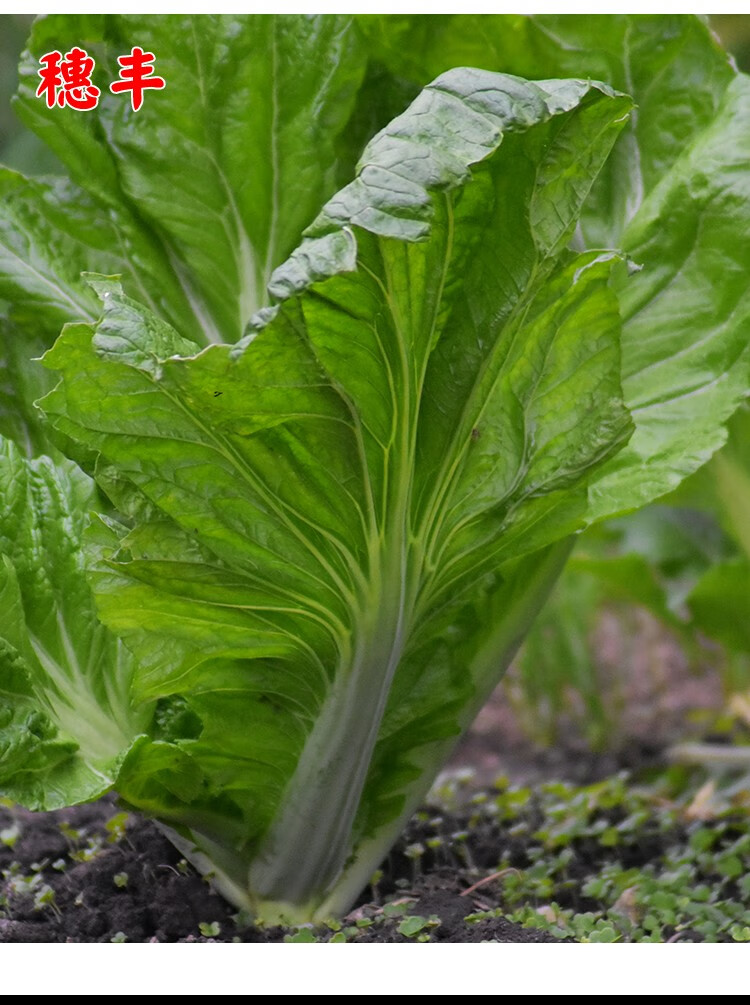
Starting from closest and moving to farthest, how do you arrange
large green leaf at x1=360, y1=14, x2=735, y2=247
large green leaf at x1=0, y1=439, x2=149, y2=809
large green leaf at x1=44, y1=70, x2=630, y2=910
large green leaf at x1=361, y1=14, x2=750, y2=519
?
large green leaf at x1=44, y1=70, x2=630, y2=910
large green leaf at x1=0, y1=439, x2=149, y2=809
large green leaf at x1=361, y1=14, x2=750, y2=519
large green leaf at x1=360, y1=14, x2=735, y2=247

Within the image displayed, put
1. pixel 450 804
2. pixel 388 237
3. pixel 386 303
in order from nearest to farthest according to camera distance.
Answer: pixel 388 237
pixel 386 303
pixel 450 804

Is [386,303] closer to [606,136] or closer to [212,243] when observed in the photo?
[606,136]

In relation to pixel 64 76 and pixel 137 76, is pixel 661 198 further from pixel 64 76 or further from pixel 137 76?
pixel 64 76

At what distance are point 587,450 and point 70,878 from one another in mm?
1052

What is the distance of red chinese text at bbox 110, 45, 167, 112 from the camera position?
5.75ft

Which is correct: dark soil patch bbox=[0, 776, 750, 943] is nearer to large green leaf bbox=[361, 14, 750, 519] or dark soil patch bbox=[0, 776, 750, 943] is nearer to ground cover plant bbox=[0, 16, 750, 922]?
ground cover plant bbox=[0, 16, 750, 922]

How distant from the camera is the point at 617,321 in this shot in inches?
58.1

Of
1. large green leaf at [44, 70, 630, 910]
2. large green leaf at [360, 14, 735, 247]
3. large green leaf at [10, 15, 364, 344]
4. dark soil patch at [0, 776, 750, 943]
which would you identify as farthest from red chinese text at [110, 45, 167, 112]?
dark soil patch at [0, 776, 750, 943]

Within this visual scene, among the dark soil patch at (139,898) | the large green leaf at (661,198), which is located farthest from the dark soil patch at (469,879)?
the large green leaf at (661,198)

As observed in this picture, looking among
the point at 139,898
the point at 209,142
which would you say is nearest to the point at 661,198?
the point at 209,142

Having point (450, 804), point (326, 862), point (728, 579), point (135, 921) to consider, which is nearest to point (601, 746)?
point (728, 579)

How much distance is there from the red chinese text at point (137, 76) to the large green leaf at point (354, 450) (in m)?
0.59

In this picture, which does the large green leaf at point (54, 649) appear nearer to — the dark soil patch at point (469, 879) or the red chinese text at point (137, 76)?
the dark soil patch at point (469, 879)

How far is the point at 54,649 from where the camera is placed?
1.62 meters
